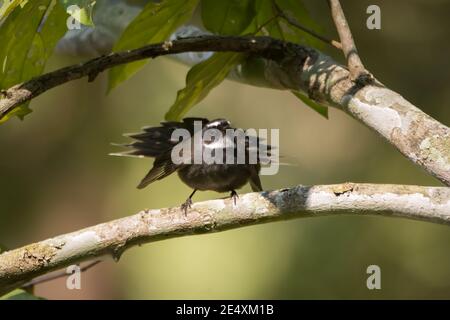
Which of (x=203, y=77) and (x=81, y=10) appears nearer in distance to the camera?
(x=81, y=10)

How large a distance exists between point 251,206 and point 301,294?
3204mm

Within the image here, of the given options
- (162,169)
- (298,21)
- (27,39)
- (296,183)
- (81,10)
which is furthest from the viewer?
(296,183)

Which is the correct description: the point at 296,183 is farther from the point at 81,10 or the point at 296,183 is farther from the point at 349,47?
the point at 81,10

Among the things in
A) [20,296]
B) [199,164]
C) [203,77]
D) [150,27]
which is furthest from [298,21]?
[20,296]

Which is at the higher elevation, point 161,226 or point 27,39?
point 27,39

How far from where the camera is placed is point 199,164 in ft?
8.77

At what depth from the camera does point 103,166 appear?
589cm

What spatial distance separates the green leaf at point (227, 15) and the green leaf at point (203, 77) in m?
0.09

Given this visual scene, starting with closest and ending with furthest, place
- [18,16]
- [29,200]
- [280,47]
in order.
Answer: [18,16] < [280,47] < [29,200]

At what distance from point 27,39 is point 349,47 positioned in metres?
0.84

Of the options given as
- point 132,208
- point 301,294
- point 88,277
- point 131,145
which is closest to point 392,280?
point 301,294

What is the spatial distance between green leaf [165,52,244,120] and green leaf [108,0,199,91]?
144 millimetres

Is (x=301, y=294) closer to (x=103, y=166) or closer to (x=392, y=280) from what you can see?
(x=392, y=280)

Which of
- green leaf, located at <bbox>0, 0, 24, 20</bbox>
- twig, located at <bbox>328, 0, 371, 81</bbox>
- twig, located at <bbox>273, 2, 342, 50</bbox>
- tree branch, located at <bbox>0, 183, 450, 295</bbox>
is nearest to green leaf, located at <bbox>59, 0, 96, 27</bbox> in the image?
green leaf, located at <bbox>0, 0, 24, 20</bbox>
